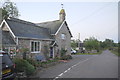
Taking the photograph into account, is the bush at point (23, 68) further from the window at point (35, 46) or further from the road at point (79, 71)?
the window at point (35, 46)

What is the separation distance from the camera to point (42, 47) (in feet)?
60.0

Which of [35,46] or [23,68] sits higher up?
[35,46]

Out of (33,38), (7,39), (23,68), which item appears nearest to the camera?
(23,68)

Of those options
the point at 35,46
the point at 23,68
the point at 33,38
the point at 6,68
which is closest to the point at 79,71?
the point at 23,68

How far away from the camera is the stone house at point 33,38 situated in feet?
46.5

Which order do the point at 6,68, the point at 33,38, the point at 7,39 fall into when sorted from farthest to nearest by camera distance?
the point at 33,38 → the point at 7,39 → the point at 6,68

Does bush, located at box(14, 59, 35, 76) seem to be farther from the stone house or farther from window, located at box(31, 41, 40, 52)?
window, located at box(31, 41, 40, 52)

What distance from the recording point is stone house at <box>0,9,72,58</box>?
14.2 m

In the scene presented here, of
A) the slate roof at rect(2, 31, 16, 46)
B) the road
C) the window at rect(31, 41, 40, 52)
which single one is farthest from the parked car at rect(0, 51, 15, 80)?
the window at rect(31, 41, 40, 52)

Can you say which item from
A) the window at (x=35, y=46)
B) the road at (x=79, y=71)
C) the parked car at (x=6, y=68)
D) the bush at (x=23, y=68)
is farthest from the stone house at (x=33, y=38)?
the parked car at (x=6, y=68)

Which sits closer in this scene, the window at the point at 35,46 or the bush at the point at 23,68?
the bush at the point at 23,68

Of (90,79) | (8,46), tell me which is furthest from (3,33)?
(90,79)

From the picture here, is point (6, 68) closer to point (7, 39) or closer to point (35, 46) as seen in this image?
point (7, 39)

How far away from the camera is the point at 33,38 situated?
1630 centimetres
